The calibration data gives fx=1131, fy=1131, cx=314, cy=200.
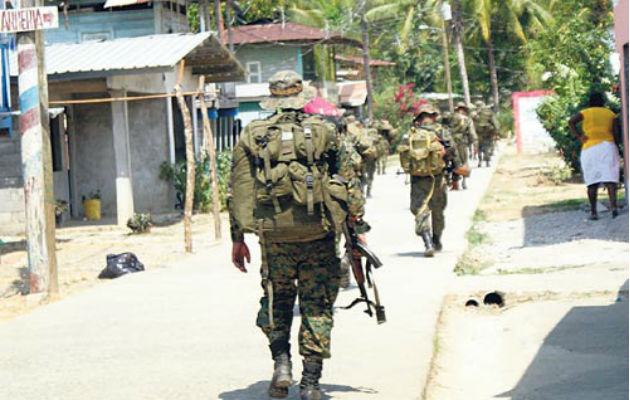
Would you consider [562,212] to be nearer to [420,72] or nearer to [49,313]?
[49,313]

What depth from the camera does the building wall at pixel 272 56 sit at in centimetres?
4725

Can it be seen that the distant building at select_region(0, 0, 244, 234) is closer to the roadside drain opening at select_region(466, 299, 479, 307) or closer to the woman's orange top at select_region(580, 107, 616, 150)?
the woman's orange top at select_region(580, 107, 616, 150)

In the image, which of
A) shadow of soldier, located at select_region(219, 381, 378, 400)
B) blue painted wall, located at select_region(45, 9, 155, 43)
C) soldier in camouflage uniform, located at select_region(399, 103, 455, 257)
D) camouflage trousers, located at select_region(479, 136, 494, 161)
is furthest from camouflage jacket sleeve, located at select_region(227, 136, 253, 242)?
camouflage trousers, located at select_region(479, 136, 494, 161)

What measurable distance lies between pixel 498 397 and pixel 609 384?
67cm

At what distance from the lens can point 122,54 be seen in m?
20.2

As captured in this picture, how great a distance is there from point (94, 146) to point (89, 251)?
241 inches

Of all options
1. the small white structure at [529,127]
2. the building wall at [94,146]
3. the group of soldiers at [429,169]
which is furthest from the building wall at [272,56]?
the group of soldiers at [429,169]

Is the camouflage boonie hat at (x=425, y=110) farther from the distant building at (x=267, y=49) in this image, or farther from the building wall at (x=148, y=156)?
the distant building at (x=267, y=49)

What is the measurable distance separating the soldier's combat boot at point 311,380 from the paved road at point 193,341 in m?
0.30

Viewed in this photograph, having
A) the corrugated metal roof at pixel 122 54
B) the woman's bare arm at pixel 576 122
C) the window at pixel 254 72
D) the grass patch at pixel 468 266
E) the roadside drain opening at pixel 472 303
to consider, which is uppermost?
the window at pixel 254 72

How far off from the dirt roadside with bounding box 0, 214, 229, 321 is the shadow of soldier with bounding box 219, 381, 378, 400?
4.95m

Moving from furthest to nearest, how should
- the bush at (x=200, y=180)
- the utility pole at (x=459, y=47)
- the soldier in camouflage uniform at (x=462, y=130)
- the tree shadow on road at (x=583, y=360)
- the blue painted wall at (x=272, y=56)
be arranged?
1. the utility pole at (x=459, y=47)
2. the blue painted wall at (x=272, y=56)
3. the soldier in camouflage uniform at (x=462, y=130)
4. the bush at (x=200, y=180)
5. the tree shadow on road at (x=583, y=360)

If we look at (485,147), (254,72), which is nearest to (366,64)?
(254,72)

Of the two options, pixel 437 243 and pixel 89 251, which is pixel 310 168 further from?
pixel 89 251
